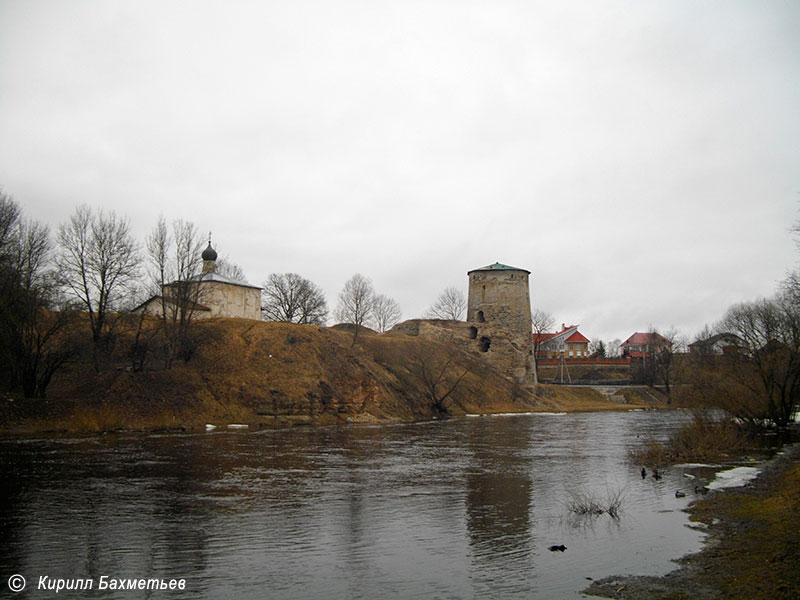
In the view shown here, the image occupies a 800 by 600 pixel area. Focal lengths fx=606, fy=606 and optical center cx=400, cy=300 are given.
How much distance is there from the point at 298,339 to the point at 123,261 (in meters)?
13.8

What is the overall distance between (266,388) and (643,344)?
9184 cm

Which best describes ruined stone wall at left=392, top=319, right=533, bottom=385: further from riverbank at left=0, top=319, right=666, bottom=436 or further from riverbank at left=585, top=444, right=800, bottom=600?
riverbank at left=585, top=444, right=800, bottom=600

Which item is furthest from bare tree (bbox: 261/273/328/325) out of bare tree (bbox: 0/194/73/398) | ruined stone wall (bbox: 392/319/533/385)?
bare tree (bbox: 0/194/73/398)

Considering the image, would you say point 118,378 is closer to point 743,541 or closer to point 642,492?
point 642,492

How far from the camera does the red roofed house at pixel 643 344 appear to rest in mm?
91375

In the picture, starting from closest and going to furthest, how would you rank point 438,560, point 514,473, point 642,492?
point 438,560 → point 642,492 → point 514,473

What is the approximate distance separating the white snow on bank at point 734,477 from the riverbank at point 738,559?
1.91 m

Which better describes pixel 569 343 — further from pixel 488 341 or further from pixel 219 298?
pixel 219 298

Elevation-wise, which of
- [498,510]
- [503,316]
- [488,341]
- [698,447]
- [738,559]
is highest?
[503,316]

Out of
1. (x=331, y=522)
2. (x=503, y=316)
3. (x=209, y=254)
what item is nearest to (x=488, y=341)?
(x=503, y=316)

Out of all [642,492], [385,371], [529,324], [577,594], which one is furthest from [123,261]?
[529,324]

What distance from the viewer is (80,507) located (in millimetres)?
12766

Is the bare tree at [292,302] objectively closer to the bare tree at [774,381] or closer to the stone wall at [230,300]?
the stone wall at [230,300]

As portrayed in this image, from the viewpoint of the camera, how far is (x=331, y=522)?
1204 centimetres
